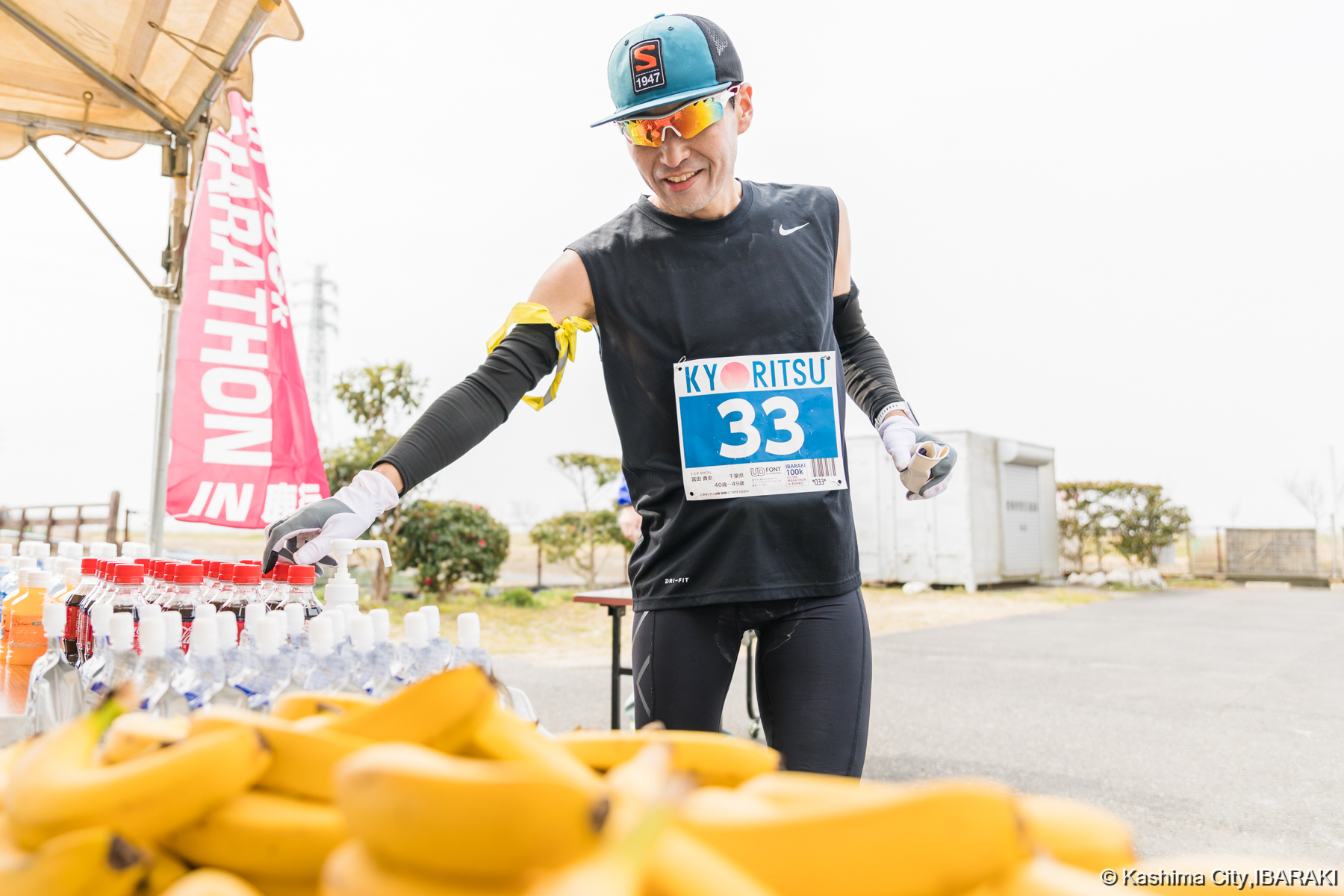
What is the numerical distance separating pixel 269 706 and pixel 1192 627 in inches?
519

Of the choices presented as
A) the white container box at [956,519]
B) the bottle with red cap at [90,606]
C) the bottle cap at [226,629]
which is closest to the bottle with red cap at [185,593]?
the bottle with red cap at [90,606]

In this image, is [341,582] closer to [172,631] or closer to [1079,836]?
[172,631]

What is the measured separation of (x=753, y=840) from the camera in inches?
24.3

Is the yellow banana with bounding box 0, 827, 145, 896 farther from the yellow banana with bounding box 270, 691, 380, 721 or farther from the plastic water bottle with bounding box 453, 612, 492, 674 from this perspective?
the plastic water bottle with bounding box 453, 612, 492, 674

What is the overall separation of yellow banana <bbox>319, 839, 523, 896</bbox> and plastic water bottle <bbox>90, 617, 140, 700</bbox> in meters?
1.25

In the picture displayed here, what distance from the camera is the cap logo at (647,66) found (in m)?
2.01

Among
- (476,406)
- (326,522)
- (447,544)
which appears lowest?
(447,544)

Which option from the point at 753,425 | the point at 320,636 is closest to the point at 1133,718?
the point at 753,425

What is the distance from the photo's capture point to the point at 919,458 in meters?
2.17

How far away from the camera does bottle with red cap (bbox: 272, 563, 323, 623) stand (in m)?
2.37

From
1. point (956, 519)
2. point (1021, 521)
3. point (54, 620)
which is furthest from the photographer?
point (1021, 521)

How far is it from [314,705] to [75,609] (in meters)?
→ 1.68

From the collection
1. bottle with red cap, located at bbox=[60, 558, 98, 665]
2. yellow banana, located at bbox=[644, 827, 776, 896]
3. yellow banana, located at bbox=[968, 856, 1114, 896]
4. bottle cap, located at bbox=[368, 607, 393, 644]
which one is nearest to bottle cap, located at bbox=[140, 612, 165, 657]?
bottle cap, located at bbox=[368, 607, 393, 644]

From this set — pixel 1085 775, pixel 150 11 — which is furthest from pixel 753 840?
pixel 1085 775
